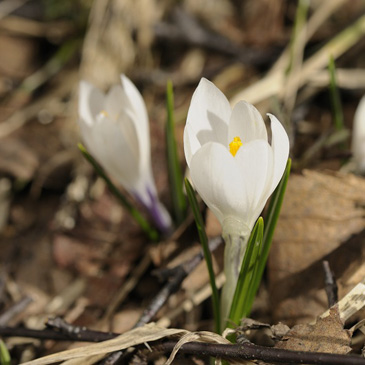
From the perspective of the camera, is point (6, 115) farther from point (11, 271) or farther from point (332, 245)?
point (332, 245)

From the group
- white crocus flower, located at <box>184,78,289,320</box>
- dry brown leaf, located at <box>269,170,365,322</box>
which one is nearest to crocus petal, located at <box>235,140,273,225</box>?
white crocus flower, located at <box>184,78,289,320</box>

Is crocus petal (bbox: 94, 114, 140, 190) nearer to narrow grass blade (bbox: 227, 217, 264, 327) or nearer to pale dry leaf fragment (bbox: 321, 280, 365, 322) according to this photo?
narrow grass blade (bbox: 227, 217, 264, 327)

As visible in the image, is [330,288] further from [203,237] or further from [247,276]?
[203,237]

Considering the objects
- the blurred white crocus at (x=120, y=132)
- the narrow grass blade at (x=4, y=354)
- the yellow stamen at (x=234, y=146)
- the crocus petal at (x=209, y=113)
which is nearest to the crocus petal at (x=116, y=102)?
the blurred white crocus at (x=120, y=132)

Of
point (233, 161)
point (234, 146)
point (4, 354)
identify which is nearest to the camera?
point (233, 161)

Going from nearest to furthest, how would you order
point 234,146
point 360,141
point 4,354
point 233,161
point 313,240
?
1. point 233,161
2. point 234,146
3. point 4,354
4. point 313,240
5. point 360,141

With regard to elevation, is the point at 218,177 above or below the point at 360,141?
above

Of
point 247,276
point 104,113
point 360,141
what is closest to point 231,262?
point 247,276
